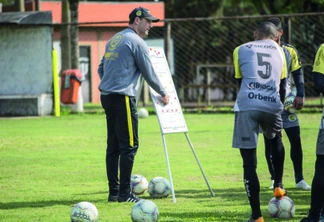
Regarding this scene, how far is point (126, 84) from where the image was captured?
9312 mm

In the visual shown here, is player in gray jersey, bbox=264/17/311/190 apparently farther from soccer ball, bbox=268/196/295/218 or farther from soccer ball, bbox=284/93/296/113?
soccer ball, bbox=268/196/295/218

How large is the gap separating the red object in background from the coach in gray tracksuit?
50.0 ft

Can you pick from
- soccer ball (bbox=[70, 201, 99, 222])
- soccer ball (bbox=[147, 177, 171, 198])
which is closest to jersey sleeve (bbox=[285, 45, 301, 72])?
soccer ball (bbox=[147, 177, 171, 198])

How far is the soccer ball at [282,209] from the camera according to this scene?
8.02m

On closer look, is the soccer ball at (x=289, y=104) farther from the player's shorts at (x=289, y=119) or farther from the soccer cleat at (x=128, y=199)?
the soccer cleat at (x=128, y=199)

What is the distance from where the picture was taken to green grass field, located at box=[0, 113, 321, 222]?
342 inches

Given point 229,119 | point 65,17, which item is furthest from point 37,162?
point 65,17

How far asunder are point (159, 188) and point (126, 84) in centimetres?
134

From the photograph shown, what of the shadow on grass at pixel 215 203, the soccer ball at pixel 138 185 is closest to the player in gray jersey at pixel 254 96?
the shadow on grass at pixel 215 203

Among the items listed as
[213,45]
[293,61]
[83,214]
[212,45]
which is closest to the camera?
[83,214]

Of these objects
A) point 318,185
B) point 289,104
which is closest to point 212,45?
point 289,104

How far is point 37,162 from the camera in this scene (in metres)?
13.4

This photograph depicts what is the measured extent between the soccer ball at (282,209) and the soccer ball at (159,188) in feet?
6.02

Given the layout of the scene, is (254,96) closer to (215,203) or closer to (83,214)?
(215,203)
